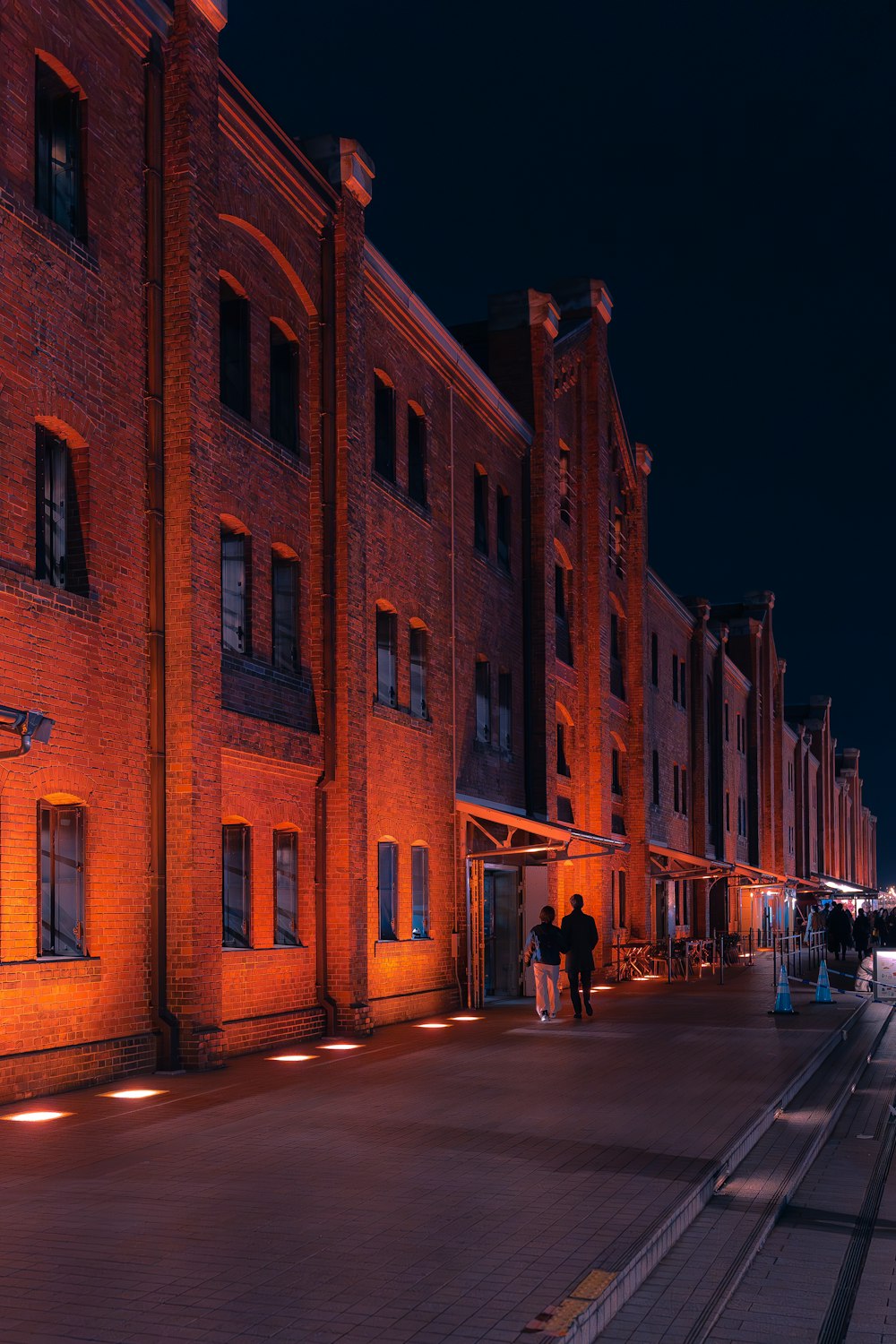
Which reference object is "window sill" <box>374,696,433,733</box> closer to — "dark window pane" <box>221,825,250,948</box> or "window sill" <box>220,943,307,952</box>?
"window sill" <box>220,943,307,952</box>

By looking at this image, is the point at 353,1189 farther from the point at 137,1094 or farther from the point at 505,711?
the point at 505,711

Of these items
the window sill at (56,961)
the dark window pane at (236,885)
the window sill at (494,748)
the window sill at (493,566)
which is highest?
the window sill at (493,566)

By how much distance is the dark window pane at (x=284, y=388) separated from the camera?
61.8ft

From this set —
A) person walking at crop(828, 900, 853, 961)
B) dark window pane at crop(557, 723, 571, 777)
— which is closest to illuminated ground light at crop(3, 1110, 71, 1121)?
dark window pane at crop(557, 723, 571, 777)

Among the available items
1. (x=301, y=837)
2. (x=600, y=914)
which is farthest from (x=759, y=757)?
(x=301, y=837)

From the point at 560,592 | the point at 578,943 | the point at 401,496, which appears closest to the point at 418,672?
the point at 401,496

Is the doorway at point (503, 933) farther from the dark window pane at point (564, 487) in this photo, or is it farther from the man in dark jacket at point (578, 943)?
the dark window pane at point (564, 487)

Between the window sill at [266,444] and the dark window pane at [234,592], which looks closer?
the window sill at [266,444]

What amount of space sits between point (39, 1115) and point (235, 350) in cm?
977

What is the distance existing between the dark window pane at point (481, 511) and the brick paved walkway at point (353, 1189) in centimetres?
1239

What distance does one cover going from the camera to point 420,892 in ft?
74.3

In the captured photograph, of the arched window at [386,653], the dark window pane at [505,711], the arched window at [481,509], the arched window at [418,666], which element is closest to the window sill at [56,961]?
the arched window at [386,653]

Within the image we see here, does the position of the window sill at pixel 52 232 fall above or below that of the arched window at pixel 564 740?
above

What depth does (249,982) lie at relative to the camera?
16641 millimetres
